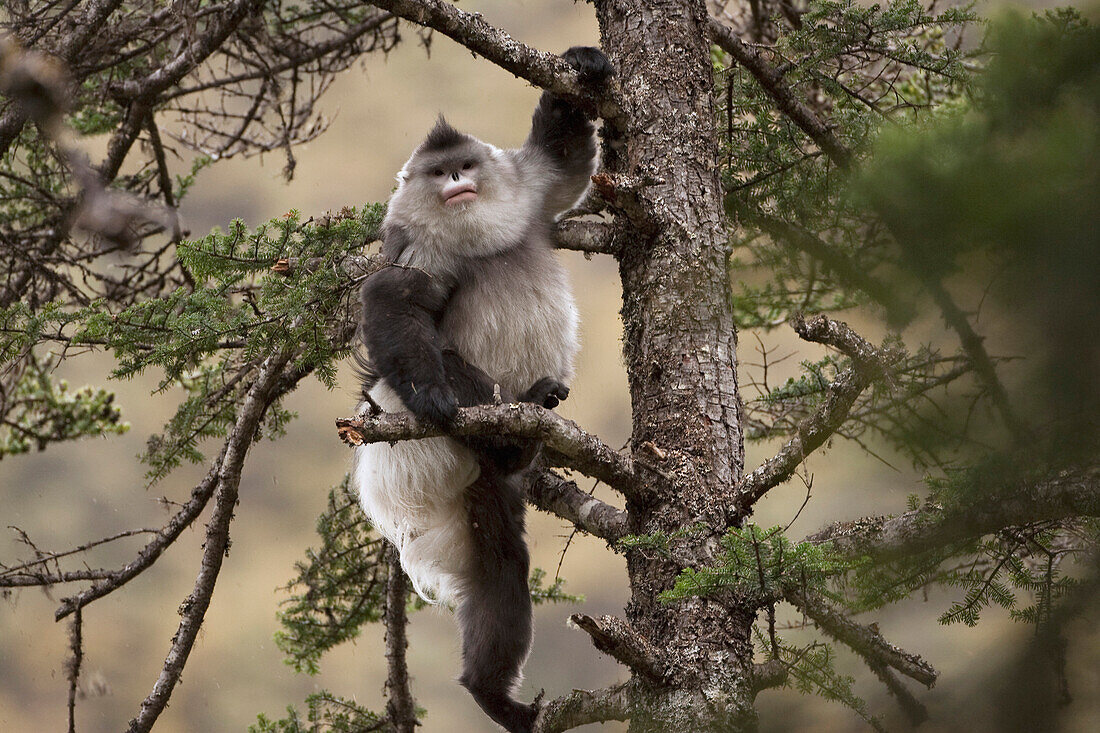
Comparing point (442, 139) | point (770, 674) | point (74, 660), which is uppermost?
point (442, 139)

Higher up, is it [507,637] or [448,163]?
[448,163]

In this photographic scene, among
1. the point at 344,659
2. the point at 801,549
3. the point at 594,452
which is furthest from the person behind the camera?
the point at 344,659

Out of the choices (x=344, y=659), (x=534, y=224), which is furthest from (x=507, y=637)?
(x=344, y=659)

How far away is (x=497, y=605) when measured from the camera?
4.12 meters

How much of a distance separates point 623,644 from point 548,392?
1.42 m

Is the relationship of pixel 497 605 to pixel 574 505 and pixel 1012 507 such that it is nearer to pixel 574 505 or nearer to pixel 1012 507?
pixel 574 505

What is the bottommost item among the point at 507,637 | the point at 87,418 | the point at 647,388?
the point at 507,637

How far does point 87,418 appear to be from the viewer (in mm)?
6246

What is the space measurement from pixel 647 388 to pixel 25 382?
482cm

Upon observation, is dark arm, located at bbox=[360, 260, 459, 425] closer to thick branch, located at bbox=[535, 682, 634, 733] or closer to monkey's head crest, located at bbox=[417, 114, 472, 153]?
monkey's head crest, located at bbox=[417, 114, 472, 153]

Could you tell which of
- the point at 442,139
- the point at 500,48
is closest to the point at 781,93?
the point at 500,48

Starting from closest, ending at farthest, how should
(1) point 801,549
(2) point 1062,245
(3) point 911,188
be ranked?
(2) point 1062,245, (3) point 911,188, (1) point 801,549

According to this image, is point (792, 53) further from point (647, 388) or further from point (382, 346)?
point (382, 346)

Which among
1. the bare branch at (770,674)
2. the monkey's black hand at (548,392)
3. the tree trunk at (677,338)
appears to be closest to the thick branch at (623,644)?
the tree trunk at (677,338)
